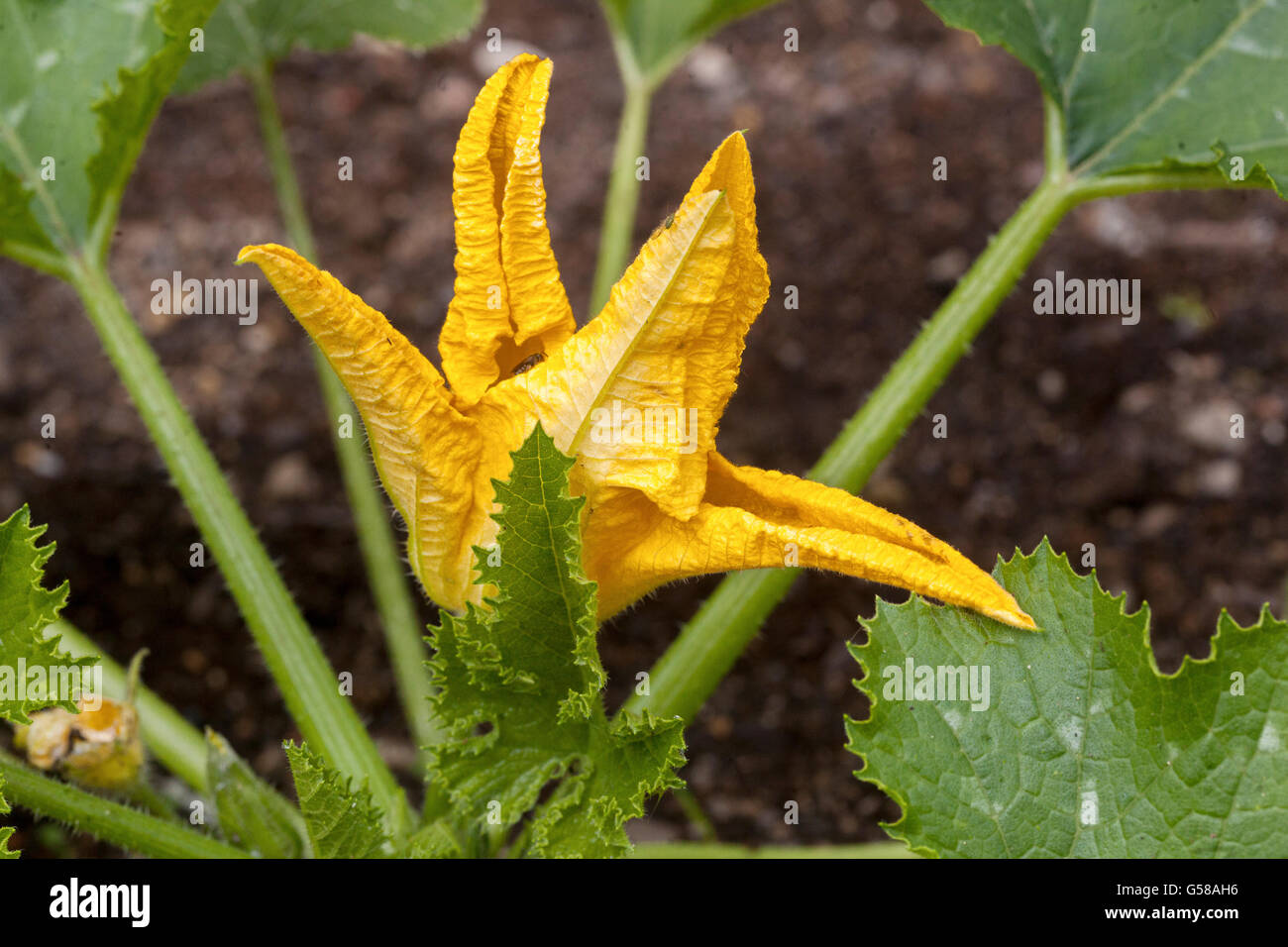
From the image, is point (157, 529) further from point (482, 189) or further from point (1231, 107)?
point (1231, 107)

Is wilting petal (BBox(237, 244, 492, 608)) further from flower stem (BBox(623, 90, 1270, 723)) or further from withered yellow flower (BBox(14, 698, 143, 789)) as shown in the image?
withered yellow flower (BBox(14, 698, 143, 789))

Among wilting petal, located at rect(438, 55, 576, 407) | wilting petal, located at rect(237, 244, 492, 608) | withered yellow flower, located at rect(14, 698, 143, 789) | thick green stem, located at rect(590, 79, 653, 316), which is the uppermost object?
thick green stem, located at rect(590, 79, 653, 316)

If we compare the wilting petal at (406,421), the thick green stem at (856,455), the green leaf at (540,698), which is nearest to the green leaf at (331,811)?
the green leaf at (540,698)

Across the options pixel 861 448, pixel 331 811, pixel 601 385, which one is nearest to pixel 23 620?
pixel 331 811

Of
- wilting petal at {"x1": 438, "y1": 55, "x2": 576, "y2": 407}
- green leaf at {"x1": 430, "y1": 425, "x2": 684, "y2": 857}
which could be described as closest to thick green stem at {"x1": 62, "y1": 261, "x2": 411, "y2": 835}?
green leaf at {"x1": 430, "y1": 425, "x2": 684, "y2": 857}
